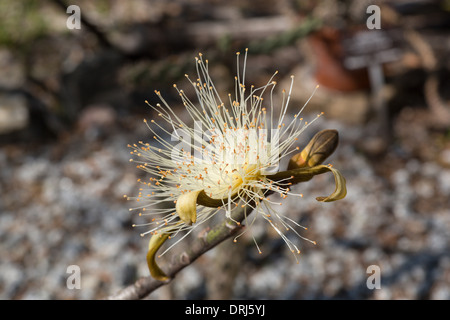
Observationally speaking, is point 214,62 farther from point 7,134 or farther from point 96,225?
point 7,134

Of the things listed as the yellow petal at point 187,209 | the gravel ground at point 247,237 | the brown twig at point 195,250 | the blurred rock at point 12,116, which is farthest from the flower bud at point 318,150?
the blurred rock at point 12,116

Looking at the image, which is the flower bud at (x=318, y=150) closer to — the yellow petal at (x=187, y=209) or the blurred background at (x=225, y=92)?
the yellow petal at (x=187, y=209)

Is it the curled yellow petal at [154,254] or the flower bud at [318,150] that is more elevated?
the flower bud at [318,150]

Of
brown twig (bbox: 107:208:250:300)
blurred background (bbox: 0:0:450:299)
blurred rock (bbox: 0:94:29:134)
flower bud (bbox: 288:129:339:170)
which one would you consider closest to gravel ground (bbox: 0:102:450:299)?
blurred background (bbox: 0:0:450:299)

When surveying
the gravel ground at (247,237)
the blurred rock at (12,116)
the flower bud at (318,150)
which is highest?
the blurred rock at (12,116)

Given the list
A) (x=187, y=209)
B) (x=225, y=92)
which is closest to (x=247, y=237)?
(x=225, y=92)

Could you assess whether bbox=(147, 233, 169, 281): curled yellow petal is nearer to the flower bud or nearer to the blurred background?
the flower bud

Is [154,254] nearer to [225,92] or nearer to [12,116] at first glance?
[225,92]
